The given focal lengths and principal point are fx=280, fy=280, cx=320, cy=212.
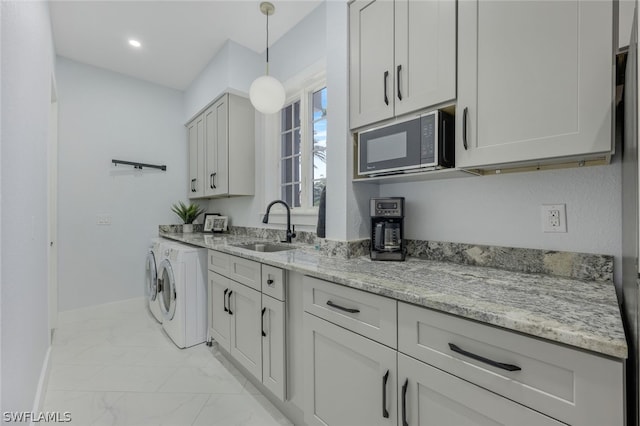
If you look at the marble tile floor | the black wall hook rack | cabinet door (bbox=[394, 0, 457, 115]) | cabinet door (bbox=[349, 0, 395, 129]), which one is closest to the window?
cabinet door (bbox=[349, 0, 395, 129])

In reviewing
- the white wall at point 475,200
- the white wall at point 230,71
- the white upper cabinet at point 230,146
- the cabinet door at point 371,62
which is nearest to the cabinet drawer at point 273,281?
the white wall at point 475,200

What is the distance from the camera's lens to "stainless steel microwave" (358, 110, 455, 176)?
1282 millimetres

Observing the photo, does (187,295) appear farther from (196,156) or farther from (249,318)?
(196,156)

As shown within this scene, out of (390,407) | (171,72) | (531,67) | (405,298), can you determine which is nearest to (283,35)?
(171,72)

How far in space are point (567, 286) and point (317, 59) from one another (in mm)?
2328

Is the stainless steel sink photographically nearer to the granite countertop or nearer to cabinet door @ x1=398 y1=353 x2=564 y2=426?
the granite countertop

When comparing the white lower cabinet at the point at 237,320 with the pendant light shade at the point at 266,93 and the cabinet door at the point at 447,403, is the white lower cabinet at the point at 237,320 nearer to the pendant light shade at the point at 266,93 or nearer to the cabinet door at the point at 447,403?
the cabinet door at the point at 447,403

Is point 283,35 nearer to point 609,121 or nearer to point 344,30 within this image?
point 344,30

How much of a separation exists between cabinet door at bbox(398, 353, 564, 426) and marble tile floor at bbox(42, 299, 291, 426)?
978 millimetres

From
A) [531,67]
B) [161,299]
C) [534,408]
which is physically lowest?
[161,299]

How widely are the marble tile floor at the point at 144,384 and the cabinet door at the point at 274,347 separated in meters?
0.21

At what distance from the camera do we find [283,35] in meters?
2.76

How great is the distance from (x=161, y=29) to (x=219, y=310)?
2628 millimetres

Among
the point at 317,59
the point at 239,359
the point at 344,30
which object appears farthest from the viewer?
the point at 317,59
